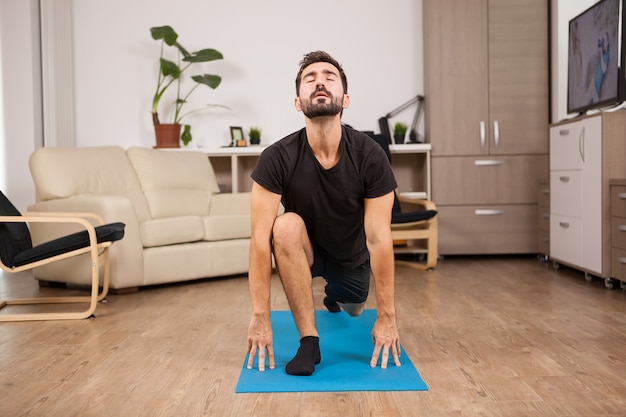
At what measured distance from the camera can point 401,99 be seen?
589 centimetres

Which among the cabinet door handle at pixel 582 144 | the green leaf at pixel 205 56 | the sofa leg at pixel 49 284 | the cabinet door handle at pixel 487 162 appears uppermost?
the green leaf at pixel 205 56

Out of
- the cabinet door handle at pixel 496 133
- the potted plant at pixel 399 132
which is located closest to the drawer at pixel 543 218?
the cabinet door handle at pixel 496 133

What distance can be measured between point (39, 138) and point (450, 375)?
445 cm

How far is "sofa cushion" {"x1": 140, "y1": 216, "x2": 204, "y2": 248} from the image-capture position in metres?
4.16

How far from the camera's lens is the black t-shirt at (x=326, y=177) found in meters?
2.27

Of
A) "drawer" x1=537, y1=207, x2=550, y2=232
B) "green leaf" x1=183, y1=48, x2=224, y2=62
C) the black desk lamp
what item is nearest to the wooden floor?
"drawer" x1=537, y1=207, x2=550, y2=232

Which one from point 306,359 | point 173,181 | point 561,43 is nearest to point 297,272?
point 306,359

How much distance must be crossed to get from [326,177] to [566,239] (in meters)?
2.82

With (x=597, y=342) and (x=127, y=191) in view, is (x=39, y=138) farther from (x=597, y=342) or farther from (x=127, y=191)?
(x=597, y=342)

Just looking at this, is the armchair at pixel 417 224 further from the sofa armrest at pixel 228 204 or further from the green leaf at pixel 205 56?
the green leaf at pixel 205 56

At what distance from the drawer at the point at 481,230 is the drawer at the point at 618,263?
4.95 feet

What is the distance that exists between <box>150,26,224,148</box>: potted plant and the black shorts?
3.18 metres

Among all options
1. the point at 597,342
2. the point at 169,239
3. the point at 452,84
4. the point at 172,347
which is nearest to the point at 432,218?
the point at 452,84

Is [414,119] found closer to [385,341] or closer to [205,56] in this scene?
[205,56]
